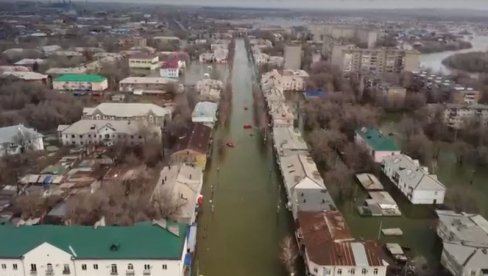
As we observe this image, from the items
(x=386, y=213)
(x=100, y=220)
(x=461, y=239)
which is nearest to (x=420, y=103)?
(x=386, y=213)

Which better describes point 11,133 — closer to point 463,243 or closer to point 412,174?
point 412,174

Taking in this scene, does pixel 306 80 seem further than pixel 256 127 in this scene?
Yes

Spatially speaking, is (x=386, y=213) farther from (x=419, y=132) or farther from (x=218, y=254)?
(x=419, y=132)

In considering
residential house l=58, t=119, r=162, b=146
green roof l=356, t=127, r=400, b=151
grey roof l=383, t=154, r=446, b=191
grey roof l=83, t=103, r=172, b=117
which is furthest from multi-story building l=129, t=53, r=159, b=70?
grey roof l=383, t=154, r=446, b=191

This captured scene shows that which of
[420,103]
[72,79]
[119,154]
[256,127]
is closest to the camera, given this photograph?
[119,154]

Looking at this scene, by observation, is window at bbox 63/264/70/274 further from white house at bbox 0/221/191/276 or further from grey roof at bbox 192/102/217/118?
grey roof at bbox 192/102/217/118

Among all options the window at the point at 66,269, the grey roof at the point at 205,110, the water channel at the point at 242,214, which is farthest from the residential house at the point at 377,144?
the window at the point at 66,269

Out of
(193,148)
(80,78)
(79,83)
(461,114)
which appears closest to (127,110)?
(193,148)
